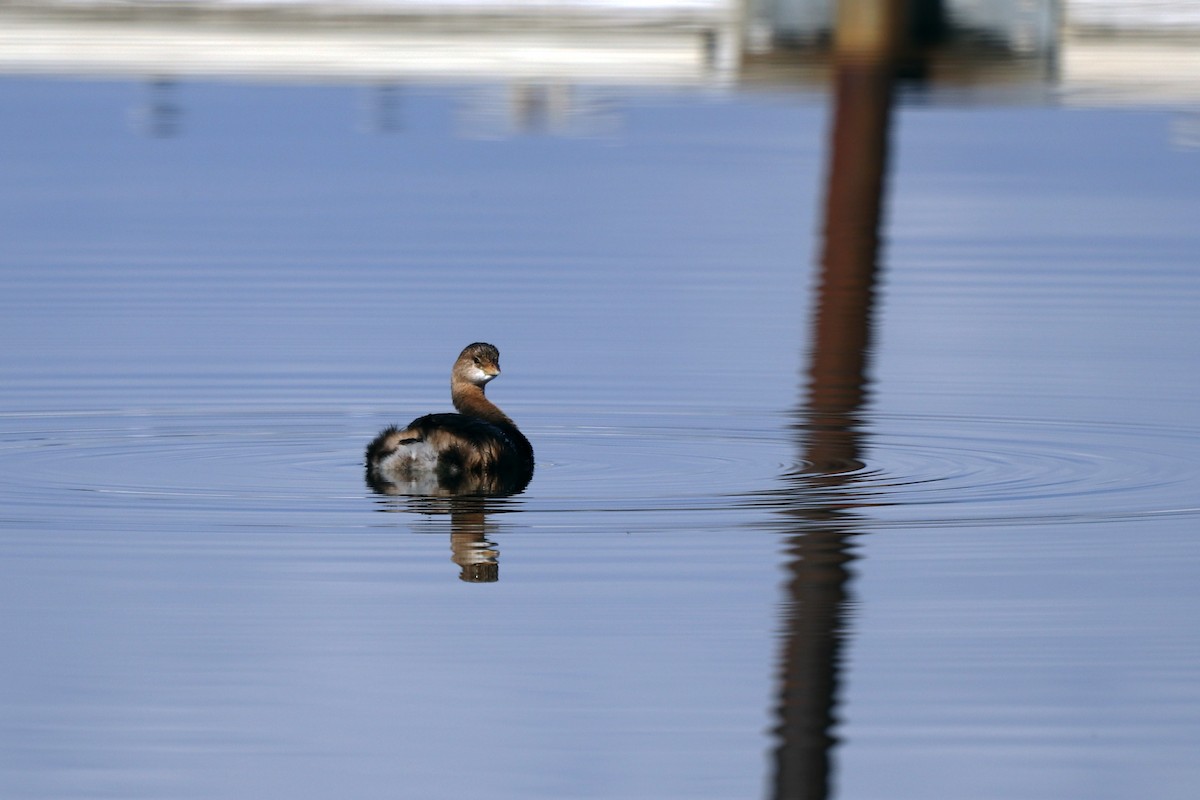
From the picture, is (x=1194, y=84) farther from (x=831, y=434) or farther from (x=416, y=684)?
(x=416, y=684)

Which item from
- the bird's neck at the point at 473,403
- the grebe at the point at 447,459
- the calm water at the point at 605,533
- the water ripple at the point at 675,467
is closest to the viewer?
the calm water at the point at 605,533

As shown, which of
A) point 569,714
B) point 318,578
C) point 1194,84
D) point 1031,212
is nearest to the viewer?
point 569,714

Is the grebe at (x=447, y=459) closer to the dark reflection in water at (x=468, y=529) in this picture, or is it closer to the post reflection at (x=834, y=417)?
the dark reflection in water at (x=468, y=529)

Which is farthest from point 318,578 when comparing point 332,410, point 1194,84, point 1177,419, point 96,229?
point 1194,84

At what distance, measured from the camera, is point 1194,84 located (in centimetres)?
2112

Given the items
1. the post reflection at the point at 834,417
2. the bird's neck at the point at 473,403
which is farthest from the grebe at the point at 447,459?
the post reflection at the point at 834,417

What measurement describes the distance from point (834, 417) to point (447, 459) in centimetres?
200

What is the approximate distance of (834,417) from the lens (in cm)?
980

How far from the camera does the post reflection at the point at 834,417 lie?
5.70 meters

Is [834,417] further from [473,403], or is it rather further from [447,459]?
[447,459]

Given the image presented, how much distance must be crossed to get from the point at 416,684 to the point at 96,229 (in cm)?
1044

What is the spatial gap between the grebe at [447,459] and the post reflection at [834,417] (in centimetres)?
94

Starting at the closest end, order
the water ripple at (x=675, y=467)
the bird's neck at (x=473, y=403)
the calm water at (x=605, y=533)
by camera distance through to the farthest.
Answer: the calm water at (x=605, y=533), the water ripple at (x=675, y=467), the bird's neck at (x=473, y=403)

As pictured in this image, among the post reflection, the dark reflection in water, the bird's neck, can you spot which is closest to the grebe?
the dark reflection in water
